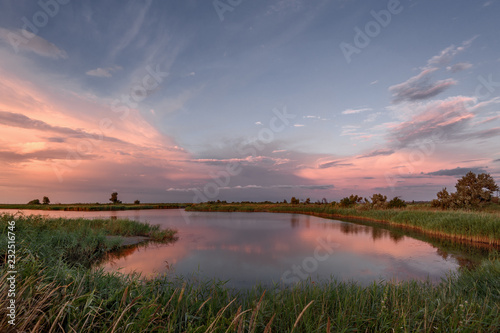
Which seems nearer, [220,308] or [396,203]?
[220,308]

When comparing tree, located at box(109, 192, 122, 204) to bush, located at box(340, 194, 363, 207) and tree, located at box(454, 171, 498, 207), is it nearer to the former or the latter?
bush, located at box(340, 194, 363, 207)

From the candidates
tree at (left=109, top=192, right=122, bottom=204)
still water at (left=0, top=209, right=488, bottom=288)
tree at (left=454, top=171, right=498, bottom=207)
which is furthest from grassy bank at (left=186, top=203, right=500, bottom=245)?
tree at (left=109, top=192, right=122, bottom=204)

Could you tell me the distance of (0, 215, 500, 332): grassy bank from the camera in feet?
10.3

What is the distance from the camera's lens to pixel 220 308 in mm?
4430

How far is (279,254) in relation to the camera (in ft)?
45.4

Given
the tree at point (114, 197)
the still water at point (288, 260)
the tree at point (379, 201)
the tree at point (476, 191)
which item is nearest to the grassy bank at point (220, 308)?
the still water at point (288, 260)

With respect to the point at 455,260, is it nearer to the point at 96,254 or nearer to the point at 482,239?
the point at 482,239

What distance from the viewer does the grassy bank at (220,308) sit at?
3.14 m

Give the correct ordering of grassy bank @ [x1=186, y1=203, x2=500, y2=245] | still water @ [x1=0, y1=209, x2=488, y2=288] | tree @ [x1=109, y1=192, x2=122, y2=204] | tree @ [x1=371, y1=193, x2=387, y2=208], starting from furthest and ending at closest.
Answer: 1. tree @ [x1=109, y1=192, x2=122, y2=204]
2. tree @ [x1=371, y1=193, x2=387, y2=208]
3. grassy bank @ [x1=186, y1=203, x2=500, y2=245]
4. still water @ [x1=0, y1=209, x2=488, y2=288]

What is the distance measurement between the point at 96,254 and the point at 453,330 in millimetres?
13305

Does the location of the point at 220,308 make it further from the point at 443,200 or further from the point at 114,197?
the point at 114,197

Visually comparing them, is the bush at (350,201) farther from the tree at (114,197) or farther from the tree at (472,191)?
the tree at (114,197)

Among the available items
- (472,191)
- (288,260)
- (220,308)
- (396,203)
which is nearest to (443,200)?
(472,191)

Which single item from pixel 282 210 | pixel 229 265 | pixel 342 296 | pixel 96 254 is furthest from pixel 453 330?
pixel 282 210
